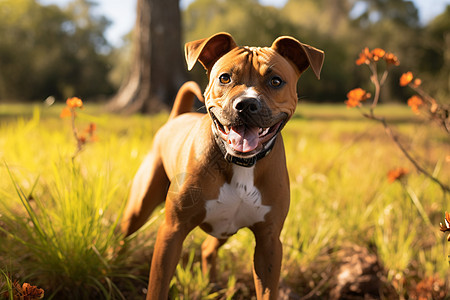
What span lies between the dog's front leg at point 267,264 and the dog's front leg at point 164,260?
36 cm

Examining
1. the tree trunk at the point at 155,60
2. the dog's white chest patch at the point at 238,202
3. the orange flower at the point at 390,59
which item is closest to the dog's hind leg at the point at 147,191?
the dog's white chest patch at the point at 238,202

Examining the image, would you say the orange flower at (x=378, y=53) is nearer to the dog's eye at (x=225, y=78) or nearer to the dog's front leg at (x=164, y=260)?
the dog's eye at (x=225, y=78)

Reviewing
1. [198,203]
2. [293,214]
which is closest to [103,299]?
[198,203]

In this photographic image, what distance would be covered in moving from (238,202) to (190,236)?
2.87ft

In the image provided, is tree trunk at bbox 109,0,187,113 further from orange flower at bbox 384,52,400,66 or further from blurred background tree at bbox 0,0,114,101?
blurred background tree at bbox 0,0,114,101

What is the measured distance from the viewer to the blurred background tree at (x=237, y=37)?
64.4 ft

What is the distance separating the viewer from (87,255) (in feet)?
7.32

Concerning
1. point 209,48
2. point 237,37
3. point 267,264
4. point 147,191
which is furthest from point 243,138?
point 237,37

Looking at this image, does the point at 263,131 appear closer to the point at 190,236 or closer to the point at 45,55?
the point at 190,236

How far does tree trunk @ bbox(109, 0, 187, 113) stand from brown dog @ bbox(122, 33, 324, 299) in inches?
245

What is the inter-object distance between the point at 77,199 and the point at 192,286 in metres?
0.81

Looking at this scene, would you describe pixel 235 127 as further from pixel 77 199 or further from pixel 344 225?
pixel 344 225

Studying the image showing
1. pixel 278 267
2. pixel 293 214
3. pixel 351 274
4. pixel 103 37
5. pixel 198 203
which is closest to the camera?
pixel 198 203

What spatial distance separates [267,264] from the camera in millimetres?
1809
